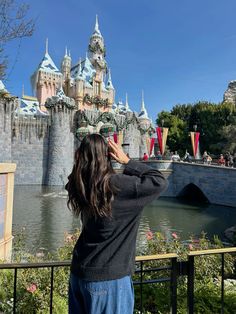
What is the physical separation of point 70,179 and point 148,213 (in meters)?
18.4

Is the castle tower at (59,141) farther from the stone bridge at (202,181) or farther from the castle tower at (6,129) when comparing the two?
the stone bridge at (202,181)

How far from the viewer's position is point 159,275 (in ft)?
14.9

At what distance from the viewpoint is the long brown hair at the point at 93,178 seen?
1.65m

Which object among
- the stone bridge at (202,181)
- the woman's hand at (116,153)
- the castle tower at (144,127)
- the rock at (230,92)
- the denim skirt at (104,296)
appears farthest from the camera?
the rock at (230,92)

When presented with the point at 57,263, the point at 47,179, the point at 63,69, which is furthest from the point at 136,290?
the point at 63,69

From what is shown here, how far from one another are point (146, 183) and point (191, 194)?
2989cm

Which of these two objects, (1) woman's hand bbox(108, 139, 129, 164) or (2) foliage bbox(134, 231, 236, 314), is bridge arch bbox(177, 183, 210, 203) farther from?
(1) woman's hand bbox(108, 139, 129, 164)

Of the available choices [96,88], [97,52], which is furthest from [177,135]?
[97,52]

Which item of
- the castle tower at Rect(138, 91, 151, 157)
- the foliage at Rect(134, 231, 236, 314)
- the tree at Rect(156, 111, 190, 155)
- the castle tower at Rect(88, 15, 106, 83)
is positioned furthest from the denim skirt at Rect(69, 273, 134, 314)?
the castle tower at Rect(88, 15, 106, 83)

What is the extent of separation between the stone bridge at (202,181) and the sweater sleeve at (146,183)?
75.0 feet

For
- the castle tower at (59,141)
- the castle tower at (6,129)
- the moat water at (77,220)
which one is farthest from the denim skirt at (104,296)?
the castle tower at (59,141)

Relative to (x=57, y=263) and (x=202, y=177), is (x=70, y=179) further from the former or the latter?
(x=202, y=177)

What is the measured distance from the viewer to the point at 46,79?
150ft

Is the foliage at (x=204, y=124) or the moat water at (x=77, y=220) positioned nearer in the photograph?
the moat water at (x=77, y=220)
